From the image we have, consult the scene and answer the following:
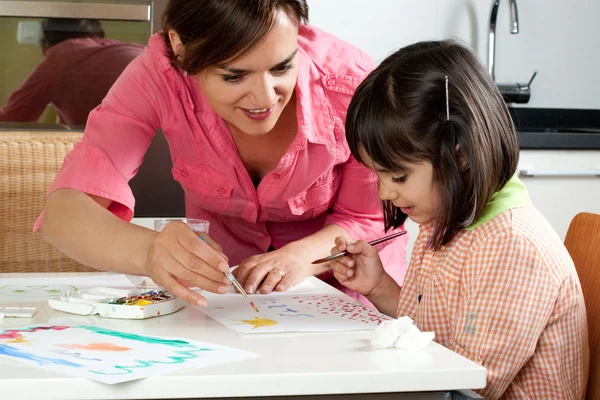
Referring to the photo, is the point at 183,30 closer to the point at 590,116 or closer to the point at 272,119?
the point at 272,119

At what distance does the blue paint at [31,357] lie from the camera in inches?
34.3

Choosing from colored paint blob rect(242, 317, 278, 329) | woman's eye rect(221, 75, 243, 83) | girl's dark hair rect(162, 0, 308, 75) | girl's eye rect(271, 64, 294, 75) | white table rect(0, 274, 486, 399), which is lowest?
colored paint blob rect(242, 317, 278, 329)

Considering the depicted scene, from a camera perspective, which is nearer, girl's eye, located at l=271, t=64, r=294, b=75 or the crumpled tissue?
the crumpled tissue

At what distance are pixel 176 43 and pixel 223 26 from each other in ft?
0.52

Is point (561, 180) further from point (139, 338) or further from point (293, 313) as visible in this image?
point (139, 338)

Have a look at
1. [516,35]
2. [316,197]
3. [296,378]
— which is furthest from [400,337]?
[516,35]

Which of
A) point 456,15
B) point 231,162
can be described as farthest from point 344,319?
point 456,15

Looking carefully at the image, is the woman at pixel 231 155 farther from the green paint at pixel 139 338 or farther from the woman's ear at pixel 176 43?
the green paint at pixel 139 338

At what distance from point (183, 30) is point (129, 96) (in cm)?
24

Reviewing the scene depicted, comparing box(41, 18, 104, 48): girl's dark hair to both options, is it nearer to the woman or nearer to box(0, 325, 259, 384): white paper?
the woman

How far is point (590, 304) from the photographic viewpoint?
4.00ft

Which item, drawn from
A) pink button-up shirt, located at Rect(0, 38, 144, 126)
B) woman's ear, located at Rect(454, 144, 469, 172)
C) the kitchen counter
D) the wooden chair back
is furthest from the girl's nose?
the kitchen counter

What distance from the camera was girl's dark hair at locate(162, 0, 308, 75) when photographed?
1.22 metres

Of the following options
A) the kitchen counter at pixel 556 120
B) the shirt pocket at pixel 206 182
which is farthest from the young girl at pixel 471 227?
the kitchen counter at pixel 556 120
